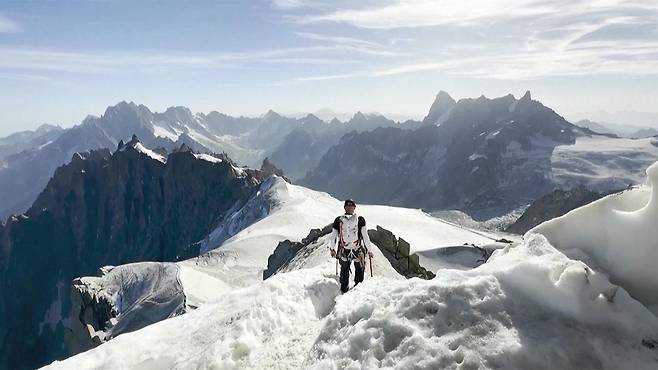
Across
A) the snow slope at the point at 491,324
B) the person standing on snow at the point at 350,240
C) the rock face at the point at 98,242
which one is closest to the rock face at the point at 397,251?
the person standing on snow at the point at 350,240

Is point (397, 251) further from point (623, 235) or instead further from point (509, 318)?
point (509, 318)

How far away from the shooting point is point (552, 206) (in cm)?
16125

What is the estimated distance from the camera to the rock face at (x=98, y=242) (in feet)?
523

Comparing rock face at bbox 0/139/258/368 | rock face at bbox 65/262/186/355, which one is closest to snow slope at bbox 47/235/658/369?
rock face at bbox 65/262/186/355

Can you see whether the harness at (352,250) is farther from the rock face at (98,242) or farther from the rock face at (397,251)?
the rock face at (98,242)

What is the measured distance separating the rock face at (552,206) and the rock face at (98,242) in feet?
306

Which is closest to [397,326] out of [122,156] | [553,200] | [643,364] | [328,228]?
[643,364]

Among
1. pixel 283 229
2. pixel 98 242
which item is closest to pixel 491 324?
pixel 283 229

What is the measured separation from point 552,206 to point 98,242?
184m

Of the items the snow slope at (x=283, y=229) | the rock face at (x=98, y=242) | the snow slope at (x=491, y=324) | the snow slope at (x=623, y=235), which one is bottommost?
the rock face at (x=98, y=242)

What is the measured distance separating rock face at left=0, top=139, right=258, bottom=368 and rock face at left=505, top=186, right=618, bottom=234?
9342cm

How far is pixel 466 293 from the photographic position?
28.8 feet

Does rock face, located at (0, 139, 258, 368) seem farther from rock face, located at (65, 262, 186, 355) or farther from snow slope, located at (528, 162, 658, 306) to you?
snow slope, located at (528, 162, 658, 306)

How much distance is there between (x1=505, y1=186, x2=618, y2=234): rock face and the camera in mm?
157750
